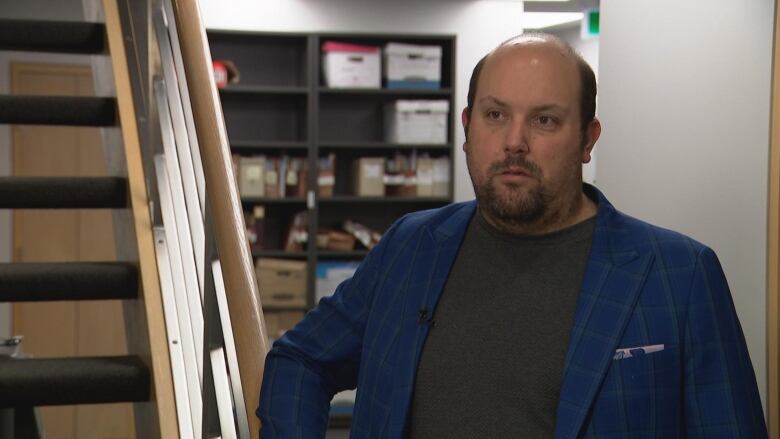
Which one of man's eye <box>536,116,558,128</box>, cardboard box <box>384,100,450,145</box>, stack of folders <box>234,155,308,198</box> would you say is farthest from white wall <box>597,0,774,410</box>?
stack of folders <box>234,155,308,198</box>

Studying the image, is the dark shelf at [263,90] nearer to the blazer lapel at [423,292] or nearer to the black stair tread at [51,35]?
the black stair tread at [51,35]

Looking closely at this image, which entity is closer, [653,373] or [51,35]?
[653,373]

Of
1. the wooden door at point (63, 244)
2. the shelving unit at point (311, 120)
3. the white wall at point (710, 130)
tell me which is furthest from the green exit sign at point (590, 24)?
the wooden door at point (63, 244)

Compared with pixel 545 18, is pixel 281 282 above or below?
below

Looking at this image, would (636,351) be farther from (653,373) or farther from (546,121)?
(546,121)

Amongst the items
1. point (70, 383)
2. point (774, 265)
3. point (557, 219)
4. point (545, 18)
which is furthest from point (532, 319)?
point (545, 18)

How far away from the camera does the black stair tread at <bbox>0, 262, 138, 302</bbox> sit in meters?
2.47

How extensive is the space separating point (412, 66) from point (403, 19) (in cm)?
34

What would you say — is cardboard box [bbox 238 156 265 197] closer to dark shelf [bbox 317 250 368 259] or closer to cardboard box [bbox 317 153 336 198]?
cardboard box [bbox 317 153 336 198]

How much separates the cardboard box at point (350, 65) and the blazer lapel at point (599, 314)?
215 inches

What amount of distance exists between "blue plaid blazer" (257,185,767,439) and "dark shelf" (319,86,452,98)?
528cm

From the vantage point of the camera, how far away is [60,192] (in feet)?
8.82

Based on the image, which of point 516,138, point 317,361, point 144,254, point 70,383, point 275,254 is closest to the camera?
point 516,138

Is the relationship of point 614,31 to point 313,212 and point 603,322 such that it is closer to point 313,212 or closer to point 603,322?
point 603,322
